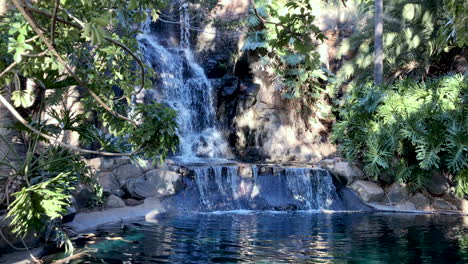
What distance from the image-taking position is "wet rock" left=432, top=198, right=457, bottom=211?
465 inches

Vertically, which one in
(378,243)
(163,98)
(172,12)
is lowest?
(378,243)

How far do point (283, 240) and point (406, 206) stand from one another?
242 inches

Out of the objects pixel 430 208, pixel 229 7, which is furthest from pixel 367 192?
pixel 229 7

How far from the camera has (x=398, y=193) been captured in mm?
12602

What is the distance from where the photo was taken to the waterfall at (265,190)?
40.1ft

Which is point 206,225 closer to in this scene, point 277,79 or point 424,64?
point 277,79

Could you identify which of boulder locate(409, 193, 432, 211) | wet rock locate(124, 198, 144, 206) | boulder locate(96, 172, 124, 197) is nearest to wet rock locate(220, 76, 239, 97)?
boulder locate(96, 172, 124, 197)

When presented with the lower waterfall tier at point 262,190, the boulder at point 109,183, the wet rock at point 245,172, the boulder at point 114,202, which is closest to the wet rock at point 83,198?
the boulder at point 114,202

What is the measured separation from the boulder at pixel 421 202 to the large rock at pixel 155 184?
6.60 m

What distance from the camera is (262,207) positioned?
12.2 metres

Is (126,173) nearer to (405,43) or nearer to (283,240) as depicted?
(283,240)

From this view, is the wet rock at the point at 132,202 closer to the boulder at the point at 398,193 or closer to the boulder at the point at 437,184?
the boulder at the point at 398,193

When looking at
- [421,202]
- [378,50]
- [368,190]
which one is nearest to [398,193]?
[421,202]

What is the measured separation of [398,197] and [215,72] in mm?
10672
